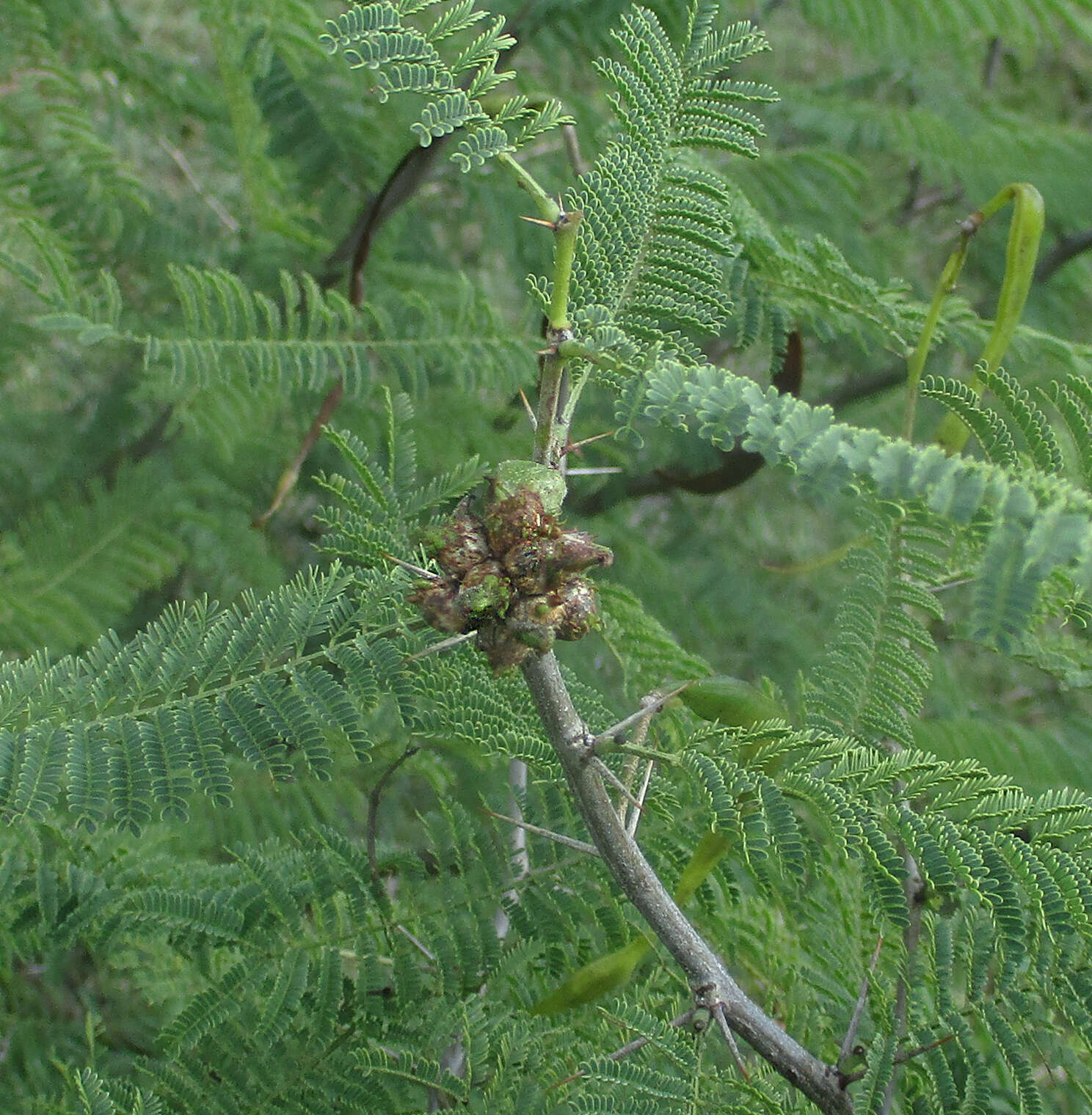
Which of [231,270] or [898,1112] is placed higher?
[231,270]

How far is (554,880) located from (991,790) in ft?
0.81

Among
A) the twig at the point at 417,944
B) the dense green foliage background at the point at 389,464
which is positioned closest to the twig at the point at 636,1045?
the dense green foliage background at the point at 389,464

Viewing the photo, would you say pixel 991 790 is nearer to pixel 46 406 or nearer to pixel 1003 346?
pixel 1003 346

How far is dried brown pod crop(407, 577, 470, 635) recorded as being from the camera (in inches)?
13.8

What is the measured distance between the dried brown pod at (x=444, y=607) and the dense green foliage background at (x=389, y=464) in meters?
0.07

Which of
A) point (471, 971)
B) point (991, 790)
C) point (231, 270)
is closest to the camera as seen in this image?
point (991, 790)

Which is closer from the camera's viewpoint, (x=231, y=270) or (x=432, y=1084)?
(x=432, y=1084)

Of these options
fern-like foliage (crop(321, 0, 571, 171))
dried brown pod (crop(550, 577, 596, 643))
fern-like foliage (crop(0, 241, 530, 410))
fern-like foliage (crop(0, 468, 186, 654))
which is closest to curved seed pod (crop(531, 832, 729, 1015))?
dried brown pod (crop(550, 577, 596, 643))

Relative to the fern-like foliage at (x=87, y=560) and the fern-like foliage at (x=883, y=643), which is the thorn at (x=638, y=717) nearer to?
the fern-like foliage at (x=883, y=643)

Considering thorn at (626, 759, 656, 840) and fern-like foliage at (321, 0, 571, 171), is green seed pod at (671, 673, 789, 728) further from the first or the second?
fern-like foliage at (321, 0, 571, 171)

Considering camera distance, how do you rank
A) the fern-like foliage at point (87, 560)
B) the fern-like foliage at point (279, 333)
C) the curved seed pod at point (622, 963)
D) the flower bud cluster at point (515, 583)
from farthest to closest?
the fern-like foliage at point (87, 560), the fern-like foliage at point (279, 333), the curved seed pod at point (622, 963), the flower bud cluster at point (515, 583)

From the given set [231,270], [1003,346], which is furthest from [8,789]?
[231,270]

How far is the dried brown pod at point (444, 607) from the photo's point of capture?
1.15 ft

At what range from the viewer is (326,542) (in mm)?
548
